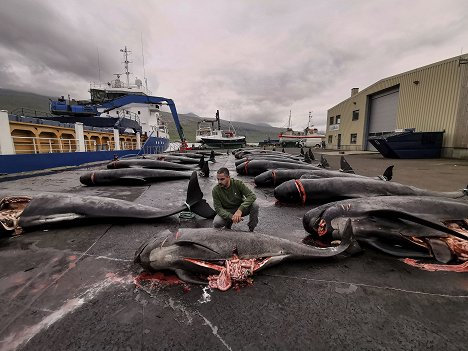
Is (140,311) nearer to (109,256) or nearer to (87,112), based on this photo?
(109,256)

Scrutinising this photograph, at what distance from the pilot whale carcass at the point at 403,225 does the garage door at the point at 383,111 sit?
30.7 metres

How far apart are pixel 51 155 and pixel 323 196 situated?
52.8 ft

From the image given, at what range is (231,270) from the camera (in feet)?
9.36

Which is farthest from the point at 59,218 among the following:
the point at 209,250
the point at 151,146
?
the point at 151,146

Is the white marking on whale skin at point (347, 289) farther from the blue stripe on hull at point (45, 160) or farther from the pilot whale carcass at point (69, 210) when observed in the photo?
the blue stripe on hull at point (45, 160)

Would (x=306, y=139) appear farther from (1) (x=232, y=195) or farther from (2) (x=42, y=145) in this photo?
(1) (x=232, y=195)

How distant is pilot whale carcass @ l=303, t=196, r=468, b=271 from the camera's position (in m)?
3.24

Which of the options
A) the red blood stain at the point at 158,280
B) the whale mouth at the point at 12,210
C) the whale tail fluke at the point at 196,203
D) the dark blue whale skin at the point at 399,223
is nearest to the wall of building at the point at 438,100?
the dark blue whale skin at the point at 399,223

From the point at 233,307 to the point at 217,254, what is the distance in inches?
28.1

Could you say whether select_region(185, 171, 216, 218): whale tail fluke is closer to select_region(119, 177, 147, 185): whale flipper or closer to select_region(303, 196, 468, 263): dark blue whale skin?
select_region(303, 196, 468, 263): dark blue whale skin

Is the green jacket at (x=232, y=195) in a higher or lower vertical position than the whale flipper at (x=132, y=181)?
higher

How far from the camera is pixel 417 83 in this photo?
2689 cm

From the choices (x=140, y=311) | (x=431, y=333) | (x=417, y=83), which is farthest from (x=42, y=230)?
(x=417, y=83)

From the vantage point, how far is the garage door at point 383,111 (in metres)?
32.2
